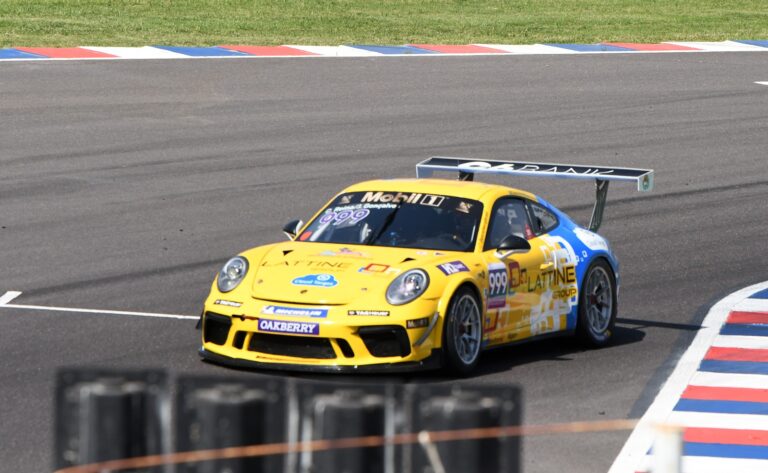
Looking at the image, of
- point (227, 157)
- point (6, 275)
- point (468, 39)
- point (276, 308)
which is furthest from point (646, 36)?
point (276, 308)

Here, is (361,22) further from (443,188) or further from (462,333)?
(462,333)

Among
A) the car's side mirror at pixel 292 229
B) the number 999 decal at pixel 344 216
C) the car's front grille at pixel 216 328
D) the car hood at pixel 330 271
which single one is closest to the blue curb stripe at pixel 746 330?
the car hood at pixel 330 271

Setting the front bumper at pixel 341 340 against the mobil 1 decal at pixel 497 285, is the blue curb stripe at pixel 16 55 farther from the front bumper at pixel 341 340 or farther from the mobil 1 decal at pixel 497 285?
the front bumper at pixel 341 340

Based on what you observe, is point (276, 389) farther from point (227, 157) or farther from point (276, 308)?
point (227, 157)

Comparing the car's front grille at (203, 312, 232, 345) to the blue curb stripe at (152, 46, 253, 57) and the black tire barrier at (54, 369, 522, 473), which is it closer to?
the black tire barrier at (54, 369, 522, 473)

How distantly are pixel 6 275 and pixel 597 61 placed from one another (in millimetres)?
16337

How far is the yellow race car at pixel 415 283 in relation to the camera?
1017cm

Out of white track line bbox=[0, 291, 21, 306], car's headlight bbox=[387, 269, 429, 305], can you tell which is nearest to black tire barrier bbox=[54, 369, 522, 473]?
car's headlight bbox=[387, 269, 429, 305]

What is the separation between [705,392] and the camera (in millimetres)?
10219

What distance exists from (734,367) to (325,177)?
27.0 feet

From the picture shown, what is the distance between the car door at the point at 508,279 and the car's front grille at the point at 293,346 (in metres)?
1.21

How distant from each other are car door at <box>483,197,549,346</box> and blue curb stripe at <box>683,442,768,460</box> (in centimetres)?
220

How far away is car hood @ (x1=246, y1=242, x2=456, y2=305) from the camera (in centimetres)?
1031

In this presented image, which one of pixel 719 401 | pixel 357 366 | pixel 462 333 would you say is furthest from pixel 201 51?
pixel 719 401
